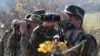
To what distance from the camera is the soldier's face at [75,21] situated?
635cm

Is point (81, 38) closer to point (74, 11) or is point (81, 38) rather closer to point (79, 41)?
point (79, 41)

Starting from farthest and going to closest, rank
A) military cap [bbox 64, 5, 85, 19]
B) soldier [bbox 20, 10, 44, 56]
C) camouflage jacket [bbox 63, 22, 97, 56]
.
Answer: soldier [bbox 20, 10, 44, 56] → military cap [bbox 64, 5, 85, 19] → camouflage jacket [bbox 63, 22, 97, 56]

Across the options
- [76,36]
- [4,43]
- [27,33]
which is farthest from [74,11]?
[4,43]

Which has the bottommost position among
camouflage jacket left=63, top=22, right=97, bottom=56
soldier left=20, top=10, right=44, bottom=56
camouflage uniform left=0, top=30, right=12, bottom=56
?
camouflage uniform left=0, top=30, right=12, bottom=56

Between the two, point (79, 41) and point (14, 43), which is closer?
point (79, 41)

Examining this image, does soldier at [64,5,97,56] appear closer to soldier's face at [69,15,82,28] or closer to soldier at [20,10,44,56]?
soldier's face at [69,15,82,28]

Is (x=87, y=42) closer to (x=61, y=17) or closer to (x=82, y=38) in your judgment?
(x=82, y=38)

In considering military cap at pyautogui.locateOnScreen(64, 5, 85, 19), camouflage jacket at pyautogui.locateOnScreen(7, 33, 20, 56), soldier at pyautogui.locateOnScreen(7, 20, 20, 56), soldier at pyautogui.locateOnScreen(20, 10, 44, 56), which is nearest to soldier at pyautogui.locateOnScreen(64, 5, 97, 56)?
military cap at pyautogui.locateOnScreen(64, 5, 85, 19)

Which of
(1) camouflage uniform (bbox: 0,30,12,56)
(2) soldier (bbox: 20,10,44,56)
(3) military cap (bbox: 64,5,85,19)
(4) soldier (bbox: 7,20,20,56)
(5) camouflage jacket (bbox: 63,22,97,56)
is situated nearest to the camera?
(5) camouflage jacket (bbox: 63,22,97,56)

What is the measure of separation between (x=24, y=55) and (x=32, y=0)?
27.0 m

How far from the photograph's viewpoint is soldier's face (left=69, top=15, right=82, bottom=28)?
6.35 m

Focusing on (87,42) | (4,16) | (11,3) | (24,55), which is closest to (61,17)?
(87,42)

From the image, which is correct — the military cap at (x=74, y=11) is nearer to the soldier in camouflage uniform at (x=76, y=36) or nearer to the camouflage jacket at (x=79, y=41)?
the soldier in camouflage uniform at (x=76, y=36)

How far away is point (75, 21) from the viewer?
6371mm
